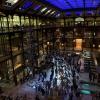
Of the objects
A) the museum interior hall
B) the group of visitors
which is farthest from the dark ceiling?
the group of visitors

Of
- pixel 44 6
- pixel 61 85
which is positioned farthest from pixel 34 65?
pixel 44 6

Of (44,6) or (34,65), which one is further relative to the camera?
(44,6)

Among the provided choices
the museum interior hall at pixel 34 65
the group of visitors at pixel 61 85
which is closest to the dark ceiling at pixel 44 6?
the museum interior hall at pixel 34 65

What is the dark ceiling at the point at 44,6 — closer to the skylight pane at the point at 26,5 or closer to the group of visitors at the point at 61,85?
the skylight pane at the point at 26,5

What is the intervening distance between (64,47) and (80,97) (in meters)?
24.5

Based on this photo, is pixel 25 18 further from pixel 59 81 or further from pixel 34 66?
pixel 59 81

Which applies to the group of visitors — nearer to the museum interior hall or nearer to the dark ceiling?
the museum interior hall

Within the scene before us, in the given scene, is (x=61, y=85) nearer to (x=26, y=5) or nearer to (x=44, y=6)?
(x=26, y=5)

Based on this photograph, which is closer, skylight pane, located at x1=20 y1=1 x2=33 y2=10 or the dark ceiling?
the dark ceiling

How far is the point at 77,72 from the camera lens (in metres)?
27.1

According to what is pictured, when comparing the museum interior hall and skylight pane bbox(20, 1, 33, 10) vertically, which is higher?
skylight pane bbox(20, 1, 33, 10)

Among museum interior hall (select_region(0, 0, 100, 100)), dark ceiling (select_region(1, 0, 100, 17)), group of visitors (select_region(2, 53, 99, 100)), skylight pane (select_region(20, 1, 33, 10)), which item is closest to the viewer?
group of visitors (select_region(2, 53, 99, 100))

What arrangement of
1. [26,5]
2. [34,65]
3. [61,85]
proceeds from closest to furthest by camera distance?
[61,85], [26,5], [34,65]

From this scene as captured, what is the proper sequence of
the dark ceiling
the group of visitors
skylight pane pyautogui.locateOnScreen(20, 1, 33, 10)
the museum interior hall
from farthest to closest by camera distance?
1. skylight pane pyautogui.locateOnScreen(20, 1, 33, 10)
2. the dark ceiling
3. the museum interior hall
4. the group of visitors
